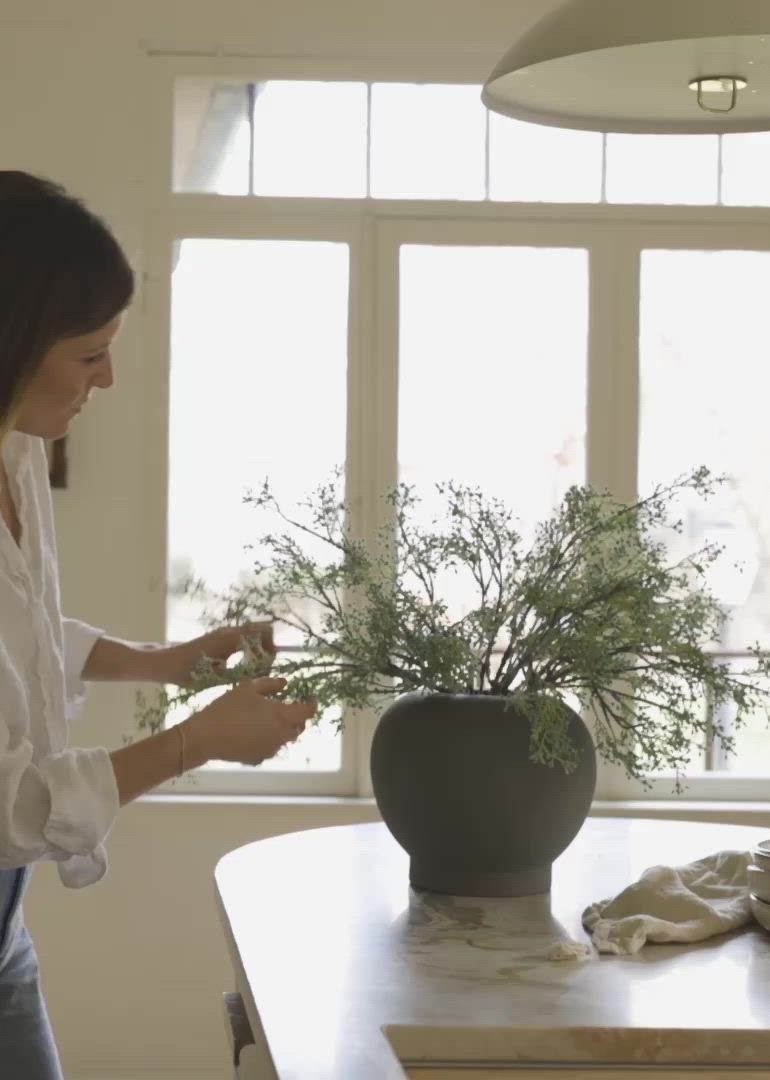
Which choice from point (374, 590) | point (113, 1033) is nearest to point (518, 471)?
point (113, 1033)

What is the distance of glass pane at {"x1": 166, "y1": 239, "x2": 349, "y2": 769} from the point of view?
412cm

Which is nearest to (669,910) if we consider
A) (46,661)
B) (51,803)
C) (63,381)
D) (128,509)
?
(51,803)

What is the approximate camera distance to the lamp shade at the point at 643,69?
5.08 ft

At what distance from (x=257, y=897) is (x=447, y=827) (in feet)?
0.83

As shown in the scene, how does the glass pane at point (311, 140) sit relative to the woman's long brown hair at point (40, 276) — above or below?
above

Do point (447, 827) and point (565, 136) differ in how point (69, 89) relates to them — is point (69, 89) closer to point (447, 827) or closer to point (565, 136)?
point (565, 136)

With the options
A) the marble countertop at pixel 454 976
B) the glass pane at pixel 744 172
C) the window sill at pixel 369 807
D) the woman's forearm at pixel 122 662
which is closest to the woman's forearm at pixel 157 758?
the marble countertop at pixel 454 976

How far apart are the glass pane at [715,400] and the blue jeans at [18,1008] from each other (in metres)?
2.59

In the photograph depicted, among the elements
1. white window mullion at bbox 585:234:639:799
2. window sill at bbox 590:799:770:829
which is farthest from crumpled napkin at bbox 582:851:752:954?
white window mullion at bbox 585:234:639:799

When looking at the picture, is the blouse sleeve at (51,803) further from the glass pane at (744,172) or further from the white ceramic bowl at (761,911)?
the glass pane at (744,172)

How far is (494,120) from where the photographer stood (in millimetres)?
4152

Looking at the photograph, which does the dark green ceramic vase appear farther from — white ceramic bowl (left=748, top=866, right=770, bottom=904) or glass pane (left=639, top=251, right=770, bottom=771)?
glass pane (left=639, top=251, right=770, bottom=771)

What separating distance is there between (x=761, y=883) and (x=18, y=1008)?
3.18 feet

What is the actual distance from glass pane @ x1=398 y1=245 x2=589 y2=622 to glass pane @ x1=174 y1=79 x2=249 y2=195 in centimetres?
55
